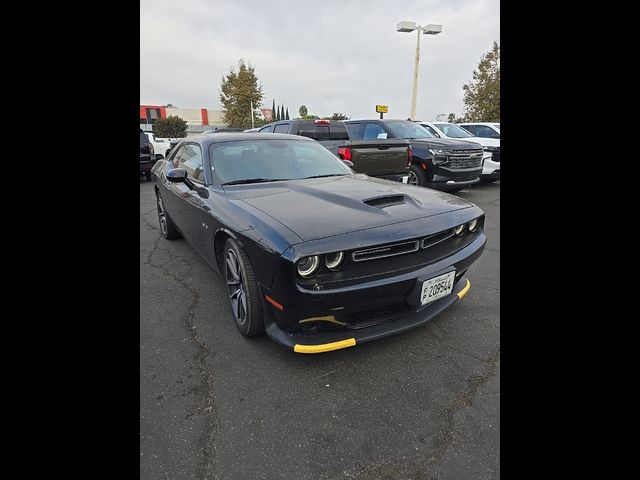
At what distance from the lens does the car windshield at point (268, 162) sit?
3059mm

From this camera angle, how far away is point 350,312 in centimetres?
191

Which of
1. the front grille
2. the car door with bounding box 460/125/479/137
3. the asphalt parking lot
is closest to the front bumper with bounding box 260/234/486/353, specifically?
the asphalt parking lot

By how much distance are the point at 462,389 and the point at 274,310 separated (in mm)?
1215

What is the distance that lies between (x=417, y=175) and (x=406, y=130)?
145cm

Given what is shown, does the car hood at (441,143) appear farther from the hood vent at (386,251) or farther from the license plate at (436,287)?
the hood vent at (386,251)

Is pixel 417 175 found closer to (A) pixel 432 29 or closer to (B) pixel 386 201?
(B) pixel 386 201

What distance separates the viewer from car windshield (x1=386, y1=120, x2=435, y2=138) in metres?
7.92

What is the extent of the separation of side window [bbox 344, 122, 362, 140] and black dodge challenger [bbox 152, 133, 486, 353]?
Answer: 5.60 m

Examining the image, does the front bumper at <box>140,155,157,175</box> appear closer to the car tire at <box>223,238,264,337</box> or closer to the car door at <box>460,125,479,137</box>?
the car tire at <box>223,238,264,337</box>

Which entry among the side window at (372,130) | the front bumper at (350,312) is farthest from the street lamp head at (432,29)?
the front bumper at (350,312)

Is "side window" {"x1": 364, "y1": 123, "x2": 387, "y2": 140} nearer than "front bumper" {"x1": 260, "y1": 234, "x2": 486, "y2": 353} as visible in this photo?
No
